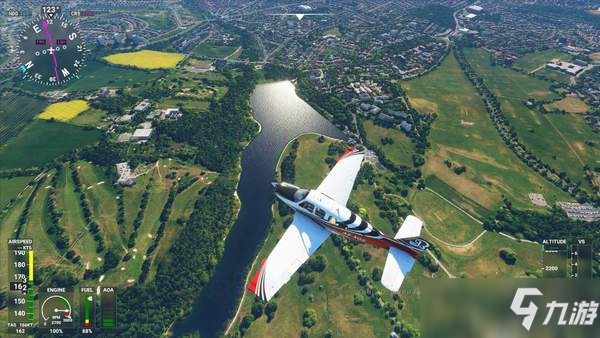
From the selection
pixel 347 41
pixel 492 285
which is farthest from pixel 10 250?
pixel 347 41

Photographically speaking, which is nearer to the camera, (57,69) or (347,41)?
(57,69)

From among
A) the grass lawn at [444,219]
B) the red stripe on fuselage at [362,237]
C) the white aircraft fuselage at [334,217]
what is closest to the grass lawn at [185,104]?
the white aircraft fuselage at [334,217]

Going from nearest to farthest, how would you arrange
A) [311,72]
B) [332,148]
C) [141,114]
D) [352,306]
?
[352,306] → [332,148] → [141,114] → [311,72]

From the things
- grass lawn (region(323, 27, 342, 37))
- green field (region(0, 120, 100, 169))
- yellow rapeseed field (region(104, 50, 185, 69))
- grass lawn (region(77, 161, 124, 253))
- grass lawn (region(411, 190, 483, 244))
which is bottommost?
grass lawn (region(411, 190, 483, 244))

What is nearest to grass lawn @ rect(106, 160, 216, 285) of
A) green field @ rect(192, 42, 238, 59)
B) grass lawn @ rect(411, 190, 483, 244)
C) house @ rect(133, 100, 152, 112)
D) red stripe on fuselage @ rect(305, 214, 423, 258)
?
house @ rect(133, 100, 152, 112)

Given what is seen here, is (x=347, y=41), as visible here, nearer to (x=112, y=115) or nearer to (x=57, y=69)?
(x=112, y=115)

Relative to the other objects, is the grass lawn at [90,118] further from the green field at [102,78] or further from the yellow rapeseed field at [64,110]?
the green field at [102,78]

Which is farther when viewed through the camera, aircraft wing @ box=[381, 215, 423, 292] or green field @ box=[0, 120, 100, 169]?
green field @ box=[0, 120, 100, 169]

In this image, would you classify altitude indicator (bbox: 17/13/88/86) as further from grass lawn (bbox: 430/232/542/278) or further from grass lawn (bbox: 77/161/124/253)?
grass lawn (bbox: 430/232/542/278)
